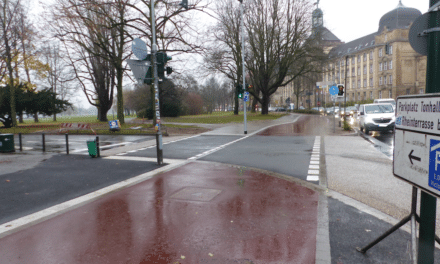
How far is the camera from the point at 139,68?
9.45 meters

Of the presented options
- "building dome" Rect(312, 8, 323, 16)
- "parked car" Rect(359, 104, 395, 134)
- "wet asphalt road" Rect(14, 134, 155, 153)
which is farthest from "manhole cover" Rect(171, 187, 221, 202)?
"building dome" Rect(312, 8, 323, 16)

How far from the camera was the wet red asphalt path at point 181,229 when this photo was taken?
355cm

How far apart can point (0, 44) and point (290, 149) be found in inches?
1138

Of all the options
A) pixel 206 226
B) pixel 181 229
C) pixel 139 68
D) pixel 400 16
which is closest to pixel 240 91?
pixel 139 68

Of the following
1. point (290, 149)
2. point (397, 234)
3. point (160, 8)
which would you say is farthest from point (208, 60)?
point (397, 234)

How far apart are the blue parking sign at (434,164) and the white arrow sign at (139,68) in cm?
830

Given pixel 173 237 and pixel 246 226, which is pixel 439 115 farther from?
pixel 173 237

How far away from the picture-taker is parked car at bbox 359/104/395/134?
18.1 metres

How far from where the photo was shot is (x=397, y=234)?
13.2 ft

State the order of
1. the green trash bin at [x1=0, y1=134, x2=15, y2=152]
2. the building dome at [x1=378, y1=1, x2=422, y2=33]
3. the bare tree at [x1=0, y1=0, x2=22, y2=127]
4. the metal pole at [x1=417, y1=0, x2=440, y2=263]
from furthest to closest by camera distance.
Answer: the building dome at [x1=378, y1=1, x2=422, y2=33] < the bare tree at [x1=0, y1=0, x2=22, y2=127] < the green trash bin at [x1=0, y1=134, x2=15, y2=152] < the metal pole at [x1=417, y1=0, x2=440, y2=263]

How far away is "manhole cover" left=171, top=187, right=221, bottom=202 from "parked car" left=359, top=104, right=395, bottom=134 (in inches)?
595

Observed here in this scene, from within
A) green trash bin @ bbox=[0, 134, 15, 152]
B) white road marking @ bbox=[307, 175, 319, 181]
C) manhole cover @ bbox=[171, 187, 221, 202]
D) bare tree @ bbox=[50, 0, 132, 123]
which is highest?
bare tree @ bbox=[50, 0, 132, 123]

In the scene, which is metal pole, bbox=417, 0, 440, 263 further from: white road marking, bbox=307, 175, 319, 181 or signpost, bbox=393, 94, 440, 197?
white road marking, bbox=307, 175, 319, 181

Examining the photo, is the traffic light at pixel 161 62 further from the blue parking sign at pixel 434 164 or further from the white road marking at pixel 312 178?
the blue parking sign at pixel 434 164
